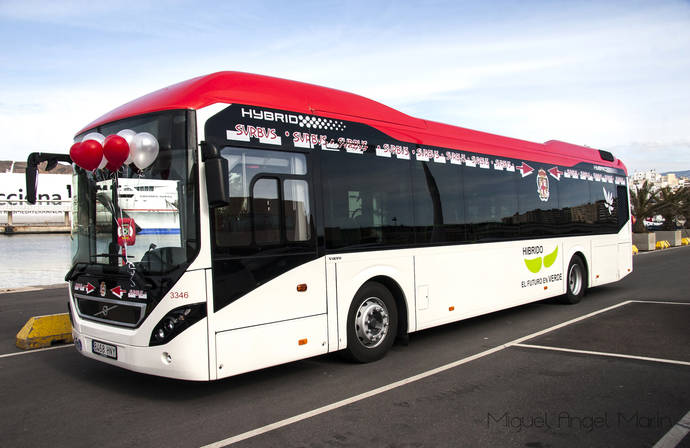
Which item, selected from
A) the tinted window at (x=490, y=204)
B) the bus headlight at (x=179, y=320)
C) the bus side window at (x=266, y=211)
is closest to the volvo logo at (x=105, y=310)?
the bus headlight at (x=179, y=320)

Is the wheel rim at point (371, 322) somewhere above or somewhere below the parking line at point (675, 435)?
above

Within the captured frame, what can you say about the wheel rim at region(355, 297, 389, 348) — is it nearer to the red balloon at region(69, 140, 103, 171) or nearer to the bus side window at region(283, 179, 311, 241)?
the bus side window at region(283, 179, 311, 241)

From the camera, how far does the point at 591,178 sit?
11992 millimetres

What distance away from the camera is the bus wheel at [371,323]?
21.1ft

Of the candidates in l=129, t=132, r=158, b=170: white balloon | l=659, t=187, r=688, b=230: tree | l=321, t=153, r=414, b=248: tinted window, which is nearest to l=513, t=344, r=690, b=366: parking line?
l=321, t=153, r=414, b=248: tinted window

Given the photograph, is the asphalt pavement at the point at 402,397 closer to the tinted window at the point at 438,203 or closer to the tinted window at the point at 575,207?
the tinted window at the point at 438,203

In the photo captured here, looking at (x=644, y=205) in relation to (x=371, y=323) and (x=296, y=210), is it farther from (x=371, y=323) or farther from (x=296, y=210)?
(x=296, y=210)

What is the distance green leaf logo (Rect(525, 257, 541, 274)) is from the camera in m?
9.55

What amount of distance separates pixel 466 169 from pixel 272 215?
3.97m

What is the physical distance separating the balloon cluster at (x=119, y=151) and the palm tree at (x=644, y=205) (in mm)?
34234

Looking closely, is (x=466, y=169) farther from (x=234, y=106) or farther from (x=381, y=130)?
(x=234, y=106)

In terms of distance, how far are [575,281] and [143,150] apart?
9.32 m

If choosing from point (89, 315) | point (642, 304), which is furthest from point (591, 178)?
point (89, 315)

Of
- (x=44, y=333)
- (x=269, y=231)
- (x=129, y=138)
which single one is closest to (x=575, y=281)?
(x=269, y=231)
